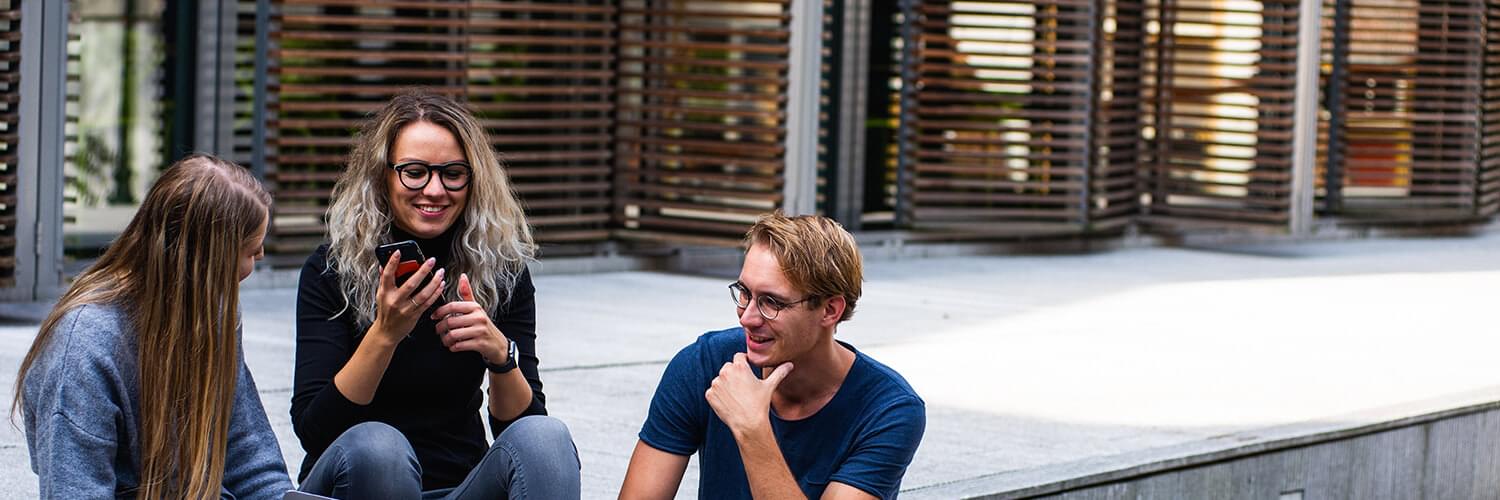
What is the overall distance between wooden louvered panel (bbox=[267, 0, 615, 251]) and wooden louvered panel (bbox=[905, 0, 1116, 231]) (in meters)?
2.30

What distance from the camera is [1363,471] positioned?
6.14 m

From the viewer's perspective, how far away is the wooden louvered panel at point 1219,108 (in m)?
12.9

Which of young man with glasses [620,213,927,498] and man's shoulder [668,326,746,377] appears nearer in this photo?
young man with glasses [620,213,927,498]

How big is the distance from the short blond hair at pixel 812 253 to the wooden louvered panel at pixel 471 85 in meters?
Result: 5.54

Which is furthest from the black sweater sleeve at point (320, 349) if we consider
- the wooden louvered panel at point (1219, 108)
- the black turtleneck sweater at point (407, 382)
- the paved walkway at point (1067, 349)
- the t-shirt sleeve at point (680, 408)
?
the wooden louvered panel at point (1219, 108)

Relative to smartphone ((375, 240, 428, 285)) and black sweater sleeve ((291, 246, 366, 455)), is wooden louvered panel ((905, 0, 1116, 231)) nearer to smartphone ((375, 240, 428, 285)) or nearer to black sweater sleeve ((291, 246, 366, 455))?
black sweater sleeve ((291, 246, 366, 455))

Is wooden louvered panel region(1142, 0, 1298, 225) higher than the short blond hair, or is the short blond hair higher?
wooden louvered panel region(1142, 0, 1298, 225)

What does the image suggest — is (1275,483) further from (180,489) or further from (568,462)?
(180,489)

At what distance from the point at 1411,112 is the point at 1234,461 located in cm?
992

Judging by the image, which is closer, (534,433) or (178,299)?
(178,299)

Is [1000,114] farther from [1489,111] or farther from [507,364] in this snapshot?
[507,364]

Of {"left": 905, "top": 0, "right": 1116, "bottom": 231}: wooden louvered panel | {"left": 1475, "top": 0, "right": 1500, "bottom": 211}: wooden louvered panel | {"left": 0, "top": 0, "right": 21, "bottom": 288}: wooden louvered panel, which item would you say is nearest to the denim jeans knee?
{"left": 0, "top": 0, "right": 21, "bottom": 288}: wooden louvered panel

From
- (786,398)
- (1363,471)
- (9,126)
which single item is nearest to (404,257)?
(786,398)

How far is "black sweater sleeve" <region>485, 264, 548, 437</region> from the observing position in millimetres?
3723
